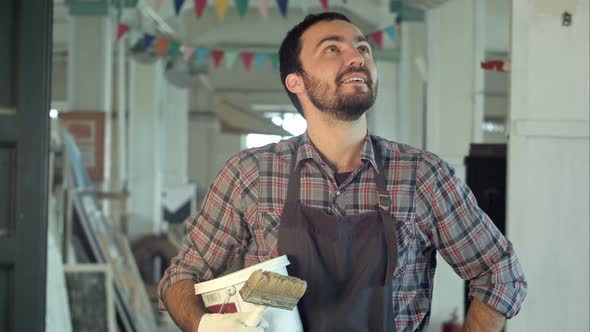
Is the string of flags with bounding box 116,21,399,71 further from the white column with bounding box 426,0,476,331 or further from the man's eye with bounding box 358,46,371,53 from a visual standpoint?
the man's eye with bounding box 358,46,371,53

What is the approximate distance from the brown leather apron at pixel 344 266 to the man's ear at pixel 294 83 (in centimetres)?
36

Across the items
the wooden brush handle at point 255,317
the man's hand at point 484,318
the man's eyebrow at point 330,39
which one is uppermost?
the man's eyebrow at point 330,39

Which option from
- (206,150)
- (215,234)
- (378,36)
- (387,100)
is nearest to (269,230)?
(215,234)

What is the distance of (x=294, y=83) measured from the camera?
2273 mm

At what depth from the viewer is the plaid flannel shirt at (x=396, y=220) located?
2078 mm

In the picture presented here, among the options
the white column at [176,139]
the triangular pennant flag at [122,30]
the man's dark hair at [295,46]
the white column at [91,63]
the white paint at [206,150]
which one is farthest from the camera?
the white paint at [206,150]

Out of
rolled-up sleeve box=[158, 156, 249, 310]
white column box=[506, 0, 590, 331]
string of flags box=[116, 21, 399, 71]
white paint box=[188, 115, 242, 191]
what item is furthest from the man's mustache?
white paint box=[188, 115, 242, 191]

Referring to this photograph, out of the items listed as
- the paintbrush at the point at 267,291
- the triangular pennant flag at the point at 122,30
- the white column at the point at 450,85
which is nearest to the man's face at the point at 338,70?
the paintbrush at the point at 267,291

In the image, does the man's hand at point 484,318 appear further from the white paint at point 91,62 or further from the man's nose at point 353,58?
the white paint at point 91,62

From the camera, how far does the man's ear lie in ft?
7.37

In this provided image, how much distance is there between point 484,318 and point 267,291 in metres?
0.60

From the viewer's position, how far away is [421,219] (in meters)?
2.09

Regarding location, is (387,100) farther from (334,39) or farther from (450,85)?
(334,39)

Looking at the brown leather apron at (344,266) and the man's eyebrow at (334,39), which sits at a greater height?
the man's eyebrow at (334,39)
